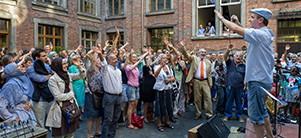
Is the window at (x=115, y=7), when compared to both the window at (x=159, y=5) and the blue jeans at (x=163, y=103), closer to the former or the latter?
the window at (x=159, y=5)

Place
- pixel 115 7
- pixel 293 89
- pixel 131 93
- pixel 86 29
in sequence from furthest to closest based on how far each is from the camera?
pixel 115 7
pixel 86 29
pixel 293 89
pixel 131 93

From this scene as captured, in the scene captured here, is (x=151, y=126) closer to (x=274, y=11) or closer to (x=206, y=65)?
(x=206, y=65)

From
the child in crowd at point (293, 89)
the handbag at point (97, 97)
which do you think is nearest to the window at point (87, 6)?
the handbag at point (97, 97)

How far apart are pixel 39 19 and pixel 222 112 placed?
1238 centimetres

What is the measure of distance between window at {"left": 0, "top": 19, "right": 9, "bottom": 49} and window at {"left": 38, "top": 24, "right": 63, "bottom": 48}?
1869 mm

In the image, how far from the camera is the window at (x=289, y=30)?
12.6m

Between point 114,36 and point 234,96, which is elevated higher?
point 114,36

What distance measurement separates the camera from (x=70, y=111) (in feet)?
11.8

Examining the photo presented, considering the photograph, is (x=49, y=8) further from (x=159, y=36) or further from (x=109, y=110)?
(x=109, y=110)

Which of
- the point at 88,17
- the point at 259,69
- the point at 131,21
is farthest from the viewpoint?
the point at 131,21

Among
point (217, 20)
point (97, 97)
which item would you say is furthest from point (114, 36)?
point (97, 97)

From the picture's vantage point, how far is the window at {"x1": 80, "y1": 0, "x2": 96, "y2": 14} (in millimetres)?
16609

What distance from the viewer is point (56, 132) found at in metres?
3.52

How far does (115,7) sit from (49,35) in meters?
6.09
